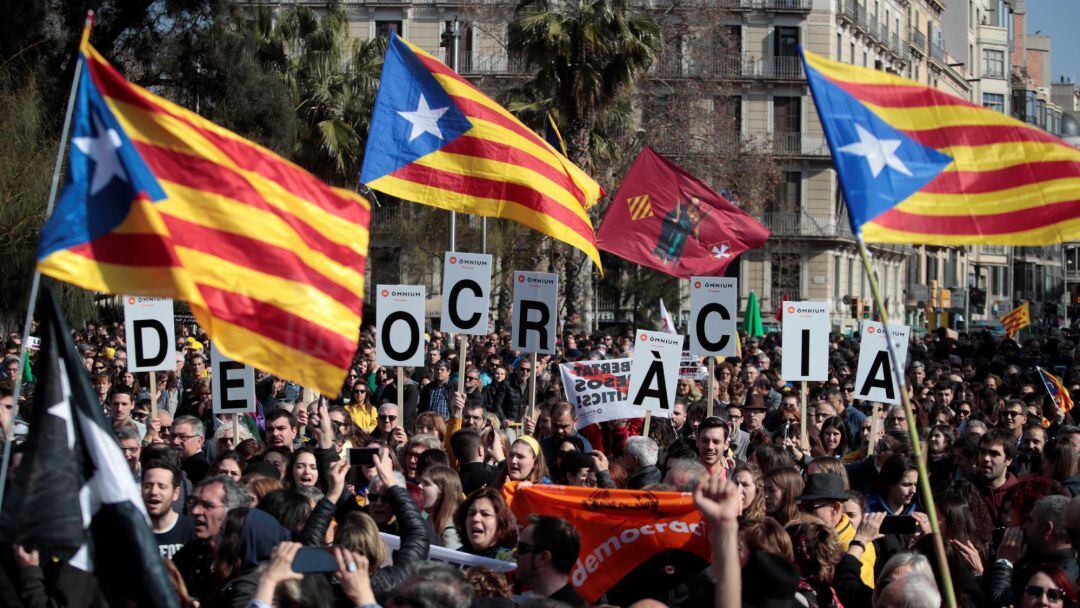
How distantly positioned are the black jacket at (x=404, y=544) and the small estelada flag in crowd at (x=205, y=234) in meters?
0.96

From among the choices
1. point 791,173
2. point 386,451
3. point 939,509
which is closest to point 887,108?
point 939,509

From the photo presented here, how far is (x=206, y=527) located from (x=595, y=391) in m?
5.60

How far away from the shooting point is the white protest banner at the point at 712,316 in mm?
12055

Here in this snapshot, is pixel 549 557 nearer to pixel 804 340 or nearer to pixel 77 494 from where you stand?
pixel 77 494

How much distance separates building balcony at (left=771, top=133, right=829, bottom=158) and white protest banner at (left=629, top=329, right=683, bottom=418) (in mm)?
46506

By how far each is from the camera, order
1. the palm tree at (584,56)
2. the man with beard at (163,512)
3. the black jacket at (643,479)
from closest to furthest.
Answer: the man with beard at (163,512) < the black jacket at (643,479) < the palm tree at (584,56)

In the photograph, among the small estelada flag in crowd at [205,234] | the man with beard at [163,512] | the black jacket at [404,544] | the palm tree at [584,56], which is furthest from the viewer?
the palm tree at [584,56]

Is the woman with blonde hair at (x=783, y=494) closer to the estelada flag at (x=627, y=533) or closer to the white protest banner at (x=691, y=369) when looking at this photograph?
the estelada flag at (x=627, y=533)

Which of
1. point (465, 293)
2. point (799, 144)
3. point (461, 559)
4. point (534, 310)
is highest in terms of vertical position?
point (799, 144)

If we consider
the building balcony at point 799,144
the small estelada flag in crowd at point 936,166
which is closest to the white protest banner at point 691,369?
the small estelada flag in crowd at point 936,166

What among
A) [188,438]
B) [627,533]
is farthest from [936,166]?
[188,438]

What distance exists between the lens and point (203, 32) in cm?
3123

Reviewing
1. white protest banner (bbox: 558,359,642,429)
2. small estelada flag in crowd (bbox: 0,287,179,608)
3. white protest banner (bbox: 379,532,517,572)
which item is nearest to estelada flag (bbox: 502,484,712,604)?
white protest banner (bbox: 379,532,517,572)

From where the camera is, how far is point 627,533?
21.0 feet
